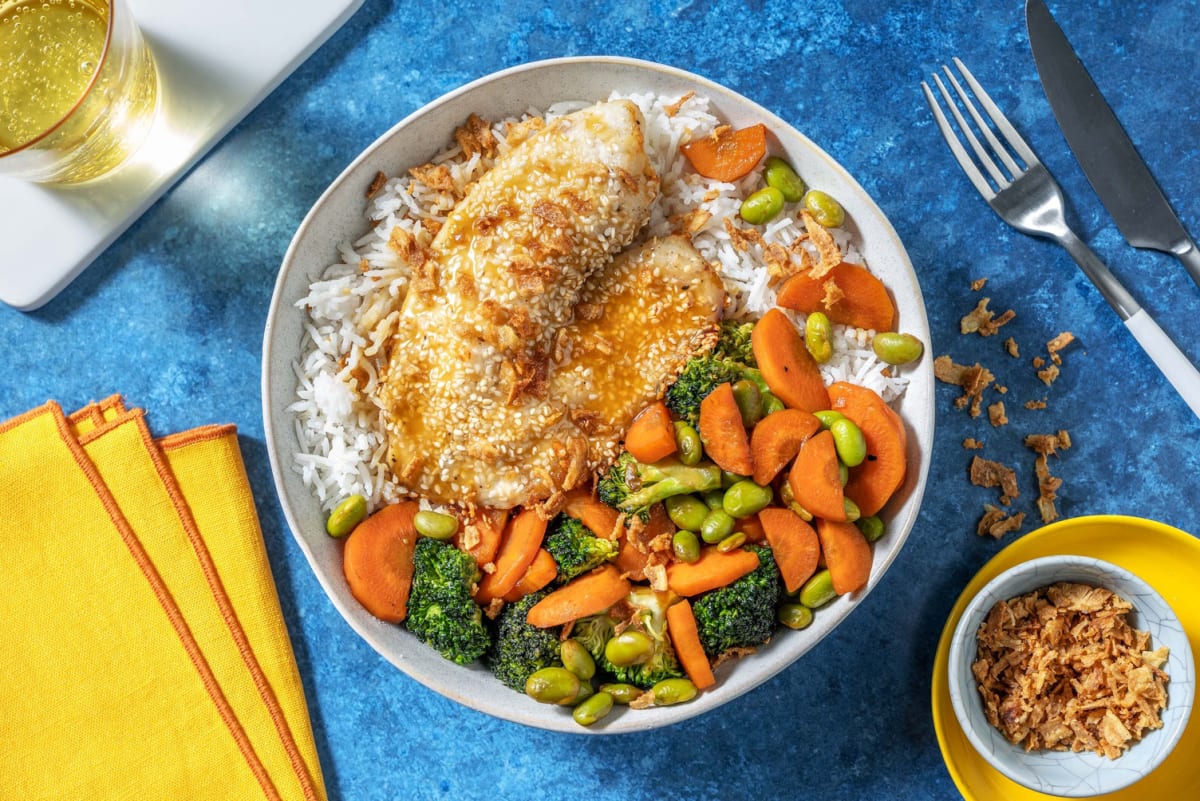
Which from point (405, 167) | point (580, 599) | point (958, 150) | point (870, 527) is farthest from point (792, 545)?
point (405, 167)

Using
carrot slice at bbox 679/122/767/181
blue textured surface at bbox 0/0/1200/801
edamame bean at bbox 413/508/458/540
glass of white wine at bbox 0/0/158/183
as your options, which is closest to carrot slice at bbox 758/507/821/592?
blue textured surface at bbox 0/0/1200/801

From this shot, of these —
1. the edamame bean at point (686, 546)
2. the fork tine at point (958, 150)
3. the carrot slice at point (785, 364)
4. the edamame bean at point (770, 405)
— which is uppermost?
the fork tine at point (958, 150)

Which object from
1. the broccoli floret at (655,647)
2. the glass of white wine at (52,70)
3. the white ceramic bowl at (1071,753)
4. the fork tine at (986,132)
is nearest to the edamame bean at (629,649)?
the broccoli floret at (655,647)

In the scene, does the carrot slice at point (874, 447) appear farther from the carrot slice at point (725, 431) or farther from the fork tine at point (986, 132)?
the fork tine at point (986, 132)

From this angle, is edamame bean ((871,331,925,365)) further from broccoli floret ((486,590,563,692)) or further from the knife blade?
broccoli floret ((486,590,563,692))

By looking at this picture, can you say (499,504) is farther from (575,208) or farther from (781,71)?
(781,71)
